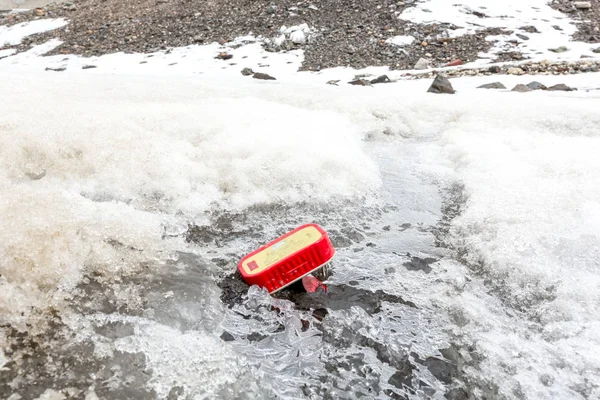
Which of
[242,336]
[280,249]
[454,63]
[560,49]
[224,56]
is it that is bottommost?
[224,56]

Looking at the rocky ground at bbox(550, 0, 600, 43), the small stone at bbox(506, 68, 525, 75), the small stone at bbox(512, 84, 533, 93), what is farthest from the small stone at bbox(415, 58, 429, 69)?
the rocky ground at bbox(550, 0, 600, 43)

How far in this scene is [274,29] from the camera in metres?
12.1

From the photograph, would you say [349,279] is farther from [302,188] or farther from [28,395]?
[28,395]

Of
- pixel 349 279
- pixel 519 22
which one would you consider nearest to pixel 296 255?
pixel 349 279

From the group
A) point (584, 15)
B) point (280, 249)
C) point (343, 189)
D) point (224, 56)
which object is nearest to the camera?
point (280, 249)

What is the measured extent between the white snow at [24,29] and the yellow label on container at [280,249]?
15378mm

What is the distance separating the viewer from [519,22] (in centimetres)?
1130

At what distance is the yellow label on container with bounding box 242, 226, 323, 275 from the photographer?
2.45 metres

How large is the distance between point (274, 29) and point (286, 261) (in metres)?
10.9

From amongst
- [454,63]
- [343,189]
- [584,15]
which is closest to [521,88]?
[454,63]

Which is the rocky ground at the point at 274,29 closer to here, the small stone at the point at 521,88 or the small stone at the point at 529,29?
the small stone at the point at 529,29

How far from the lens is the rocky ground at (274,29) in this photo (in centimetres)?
1055

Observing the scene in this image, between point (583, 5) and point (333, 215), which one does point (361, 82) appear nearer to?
point (333, 215)

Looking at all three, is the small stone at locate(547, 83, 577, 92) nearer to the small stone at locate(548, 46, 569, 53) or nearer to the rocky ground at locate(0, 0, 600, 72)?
the rocky ground at locate(0, 0, 600, 72)
